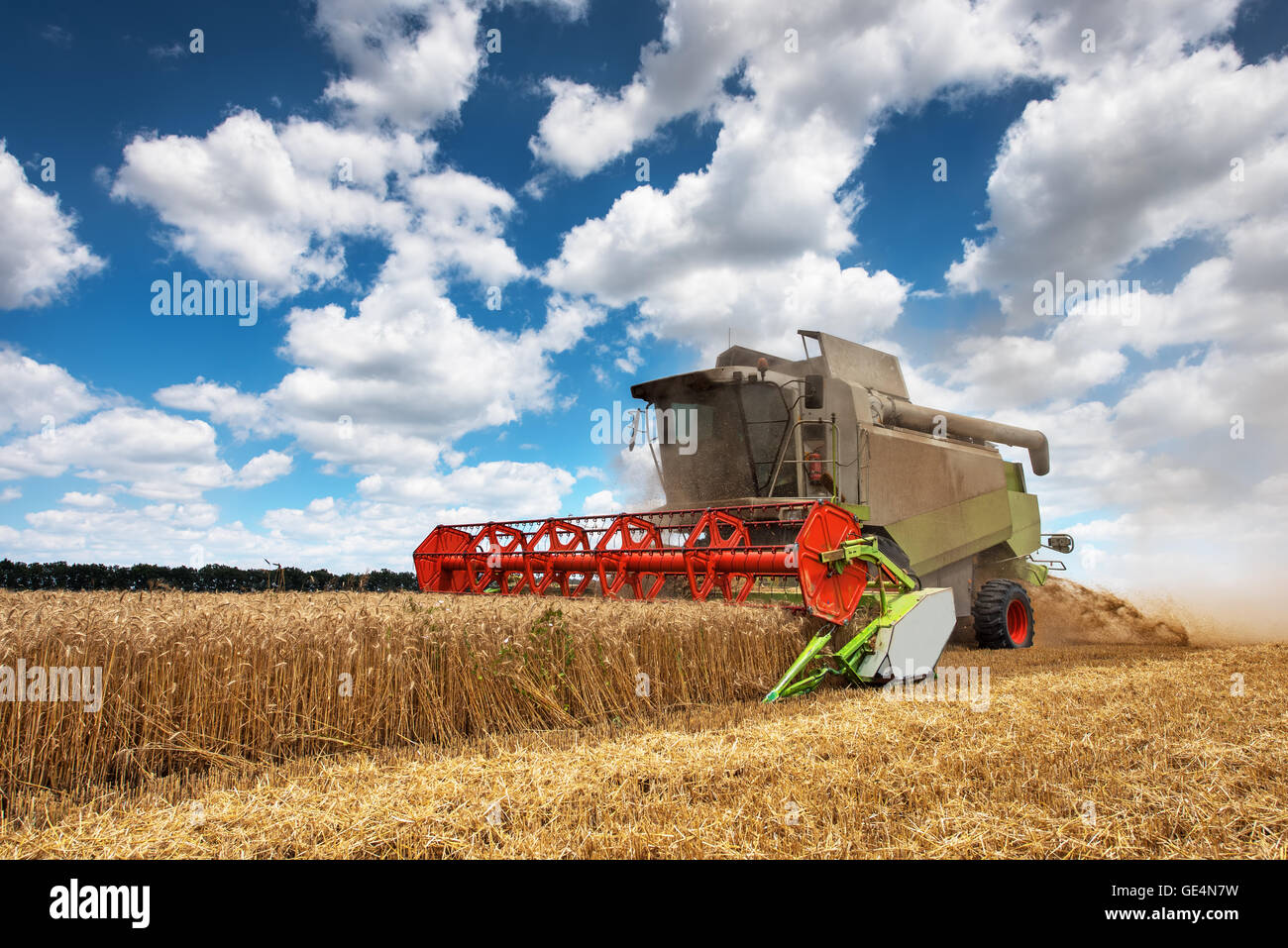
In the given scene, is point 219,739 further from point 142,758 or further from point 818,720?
point 818,720

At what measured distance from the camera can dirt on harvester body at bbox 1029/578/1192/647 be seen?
37.2 ft

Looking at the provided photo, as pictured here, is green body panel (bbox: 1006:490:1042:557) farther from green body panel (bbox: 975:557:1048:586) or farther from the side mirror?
the side mirror

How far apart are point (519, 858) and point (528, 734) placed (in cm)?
180

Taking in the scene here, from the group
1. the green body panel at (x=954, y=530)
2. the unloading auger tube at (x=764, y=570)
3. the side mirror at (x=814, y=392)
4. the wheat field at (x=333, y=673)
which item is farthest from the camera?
the green body panel at (x=954, y=530)

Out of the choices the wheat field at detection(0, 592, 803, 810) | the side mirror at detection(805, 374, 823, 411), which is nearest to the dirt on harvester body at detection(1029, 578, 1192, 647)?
the side mirror at detection(805, 374, 823, 411)

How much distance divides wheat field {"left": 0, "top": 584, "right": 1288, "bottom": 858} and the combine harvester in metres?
0.74

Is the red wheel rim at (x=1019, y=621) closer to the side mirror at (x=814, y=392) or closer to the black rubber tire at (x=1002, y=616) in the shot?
the black rubber tire at (x=1002, y=616)

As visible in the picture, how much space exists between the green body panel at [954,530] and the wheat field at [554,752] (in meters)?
3.01

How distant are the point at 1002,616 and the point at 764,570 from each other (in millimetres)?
4677

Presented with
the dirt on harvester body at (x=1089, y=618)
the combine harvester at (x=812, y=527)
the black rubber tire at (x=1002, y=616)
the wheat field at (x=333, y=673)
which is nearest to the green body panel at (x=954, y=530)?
the combine harvester at (x=812, y=527)

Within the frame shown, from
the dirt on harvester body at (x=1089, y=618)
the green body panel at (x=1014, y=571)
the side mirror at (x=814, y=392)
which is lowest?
the dirt on harvester body at (x=1089, y=618)

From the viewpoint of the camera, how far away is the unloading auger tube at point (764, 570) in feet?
18.1

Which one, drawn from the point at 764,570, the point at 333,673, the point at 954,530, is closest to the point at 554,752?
the point at 333,673
